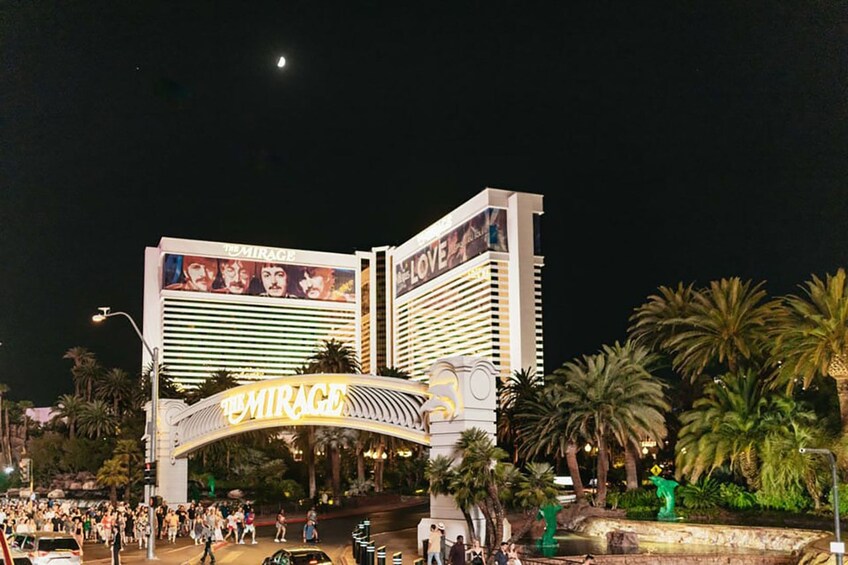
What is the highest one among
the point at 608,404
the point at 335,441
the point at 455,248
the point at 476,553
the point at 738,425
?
the point at 455,248

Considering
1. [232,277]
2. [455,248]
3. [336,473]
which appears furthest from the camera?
[232,277]

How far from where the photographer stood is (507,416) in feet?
187

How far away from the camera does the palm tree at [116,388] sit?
3364 inches

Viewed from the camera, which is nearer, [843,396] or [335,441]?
[843,396]

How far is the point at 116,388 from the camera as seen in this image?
85.5 meters

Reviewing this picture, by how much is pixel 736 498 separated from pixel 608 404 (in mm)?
7160

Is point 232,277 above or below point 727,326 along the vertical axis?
above

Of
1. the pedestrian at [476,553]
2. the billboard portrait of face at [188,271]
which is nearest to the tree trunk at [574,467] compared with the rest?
the pedestrian at [476,553]

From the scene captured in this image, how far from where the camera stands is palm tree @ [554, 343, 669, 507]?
4275 cm

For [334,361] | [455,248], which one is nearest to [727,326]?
[334,361]

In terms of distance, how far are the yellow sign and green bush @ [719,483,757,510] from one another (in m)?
17.9

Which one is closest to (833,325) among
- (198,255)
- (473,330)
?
(473,330)

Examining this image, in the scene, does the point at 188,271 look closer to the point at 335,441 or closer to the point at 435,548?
the point at 335,441

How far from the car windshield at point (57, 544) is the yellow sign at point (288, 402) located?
13.6 meters
